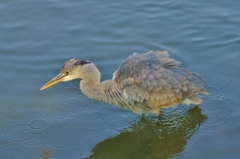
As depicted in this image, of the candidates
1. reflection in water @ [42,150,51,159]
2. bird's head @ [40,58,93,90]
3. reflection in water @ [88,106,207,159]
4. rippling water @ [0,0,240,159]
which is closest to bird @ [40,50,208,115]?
bird's head @ [40,58,93,90]

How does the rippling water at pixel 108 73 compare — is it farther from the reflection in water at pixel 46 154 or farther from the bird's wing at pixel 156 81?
the bird's wing at pixel 156 81

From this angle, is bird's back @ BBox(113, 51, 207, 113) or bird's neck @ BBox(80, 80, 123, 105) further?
bird's neck @ BBox(80, 80, 123, 105)

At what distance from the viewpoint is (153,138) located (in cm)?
846

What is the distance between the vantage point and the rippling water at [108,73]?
823 centimetres

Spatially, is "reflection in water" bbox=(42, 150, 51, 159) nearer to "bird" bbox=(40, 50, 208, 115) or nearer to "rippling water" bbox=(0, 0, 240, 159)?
"rippling water" bbox=(0, 0, 240, 159)

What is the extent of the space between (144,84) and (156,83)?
0.65 feet

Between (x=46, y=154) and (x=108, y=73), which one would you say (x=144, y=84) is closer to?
(x=108, y=73)

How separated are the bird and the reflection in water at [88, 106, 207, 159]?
0.87 feet

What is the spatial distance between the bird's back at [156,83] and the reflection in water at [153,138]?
0.36 m

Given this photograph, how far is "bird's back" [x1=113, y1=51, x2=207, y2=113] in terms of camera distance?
27.5ft

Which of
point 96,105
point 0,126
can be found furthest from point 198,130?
point 0,126

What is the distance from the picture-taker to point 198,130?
8562mm

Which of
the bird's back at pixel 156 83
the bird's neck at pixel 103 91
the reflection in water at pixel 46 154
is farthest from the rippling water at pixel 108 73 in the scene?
the bird's back at pixel 156 83

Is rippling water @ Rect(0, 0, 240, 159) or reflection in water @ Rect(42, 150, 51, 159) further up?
rippling water @ Rect(0, 0, 240, 159)
